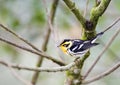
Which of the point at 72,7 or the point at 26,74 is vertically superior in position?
the point at 72,7

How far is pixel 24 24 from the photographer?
2287 millimetres

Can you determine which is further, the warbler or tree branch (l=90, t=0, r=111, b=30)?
the warbler

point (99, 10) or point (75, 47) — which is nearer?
point (99, 10)

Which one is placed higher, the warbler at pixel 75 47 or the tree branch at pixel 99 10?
the tree branch at pixel 99 10

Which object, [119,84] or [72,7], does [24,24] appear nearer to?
[119,84]

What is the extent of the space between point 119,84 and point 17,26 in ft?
2.17

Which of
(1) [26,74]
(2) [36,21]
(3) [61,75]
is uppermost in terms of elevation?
(2) [36,21]

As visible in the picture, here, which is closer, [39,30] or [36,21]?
[36,21]

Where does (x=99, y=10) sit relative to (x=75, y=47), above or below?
above

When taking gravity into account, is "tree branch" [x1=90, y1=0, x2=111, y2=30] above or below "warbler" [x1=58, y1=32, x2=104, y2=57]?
above

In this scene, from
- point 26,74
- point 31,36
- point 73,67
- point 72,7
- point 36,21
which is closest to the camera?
point 72,7

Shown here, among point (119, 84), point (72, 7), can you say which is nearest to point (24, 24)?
point (119, 84)

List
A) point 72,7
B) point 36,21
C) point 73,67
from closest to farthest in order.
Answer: point 72,7
point 73,67
point 36,21

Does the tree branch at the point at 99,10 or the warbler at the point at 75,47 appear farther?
the warbler at the point at 75,47
